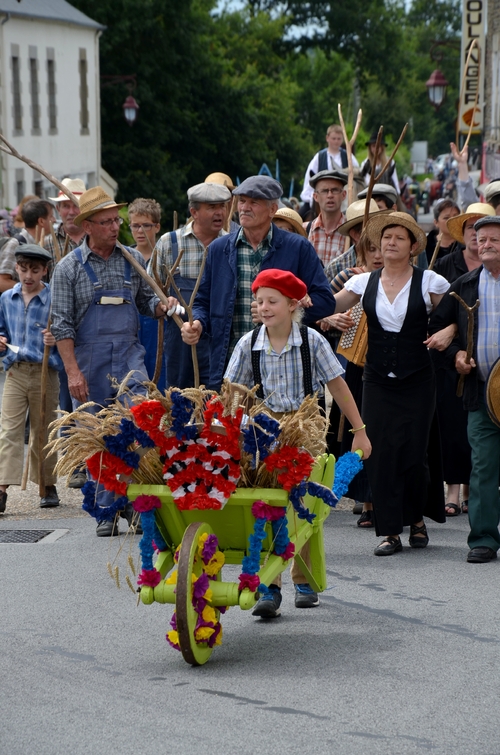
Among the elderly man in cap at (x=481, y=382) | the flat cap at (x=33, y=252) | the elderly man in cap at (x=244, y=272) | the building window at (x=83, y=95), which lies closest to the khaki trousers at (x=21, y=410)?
the flat cap at (x=33, y=252)

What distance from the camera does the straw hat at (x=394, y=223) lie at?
25.0 ft

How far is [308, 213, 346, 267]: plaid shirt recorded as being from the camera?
1035 centimetres

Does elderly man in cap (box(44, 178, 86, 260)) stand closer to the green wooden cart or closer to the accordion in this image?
the accordion

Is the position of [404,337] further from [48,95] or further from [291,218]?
[48,95]

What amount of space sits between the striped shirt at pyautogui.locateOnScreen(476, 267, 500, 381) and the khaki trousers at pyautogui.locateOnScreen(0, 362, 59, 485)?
3.29m

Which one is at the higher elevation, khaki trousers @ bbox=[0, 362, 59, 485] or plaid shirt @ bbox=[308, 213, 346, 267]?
plaid shirt @ bbox=[308, 213, 346, 267]

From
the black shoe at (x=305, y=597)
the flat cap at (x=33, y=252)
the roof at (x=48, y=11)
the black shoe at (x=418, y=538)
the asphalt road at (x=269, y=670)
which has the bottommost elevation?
the asphalt road at (x=269, y=670)

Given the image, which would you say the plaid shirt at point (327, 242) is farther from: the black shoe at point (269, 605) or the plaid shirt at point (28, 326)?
the black shoe at point (269, 605)

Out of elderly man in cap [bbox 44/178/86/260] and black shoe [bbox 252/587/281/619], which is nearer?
black shoe [bbox 252/587/281/619]

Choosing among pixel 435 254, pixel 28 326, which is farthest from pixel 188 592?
pixel 435 254

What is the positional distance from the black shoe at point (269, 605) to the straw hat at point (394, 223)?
2.36 meters

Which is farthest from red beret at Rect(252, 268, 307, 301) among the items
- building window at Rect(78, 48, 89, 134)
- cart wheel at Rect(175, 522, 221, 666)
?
building window at Rect(78, 48, 89, 134)

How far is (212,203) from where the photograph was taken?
9039mm

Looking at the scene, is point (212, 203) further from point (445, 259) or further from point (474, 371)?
point (474, 371)
